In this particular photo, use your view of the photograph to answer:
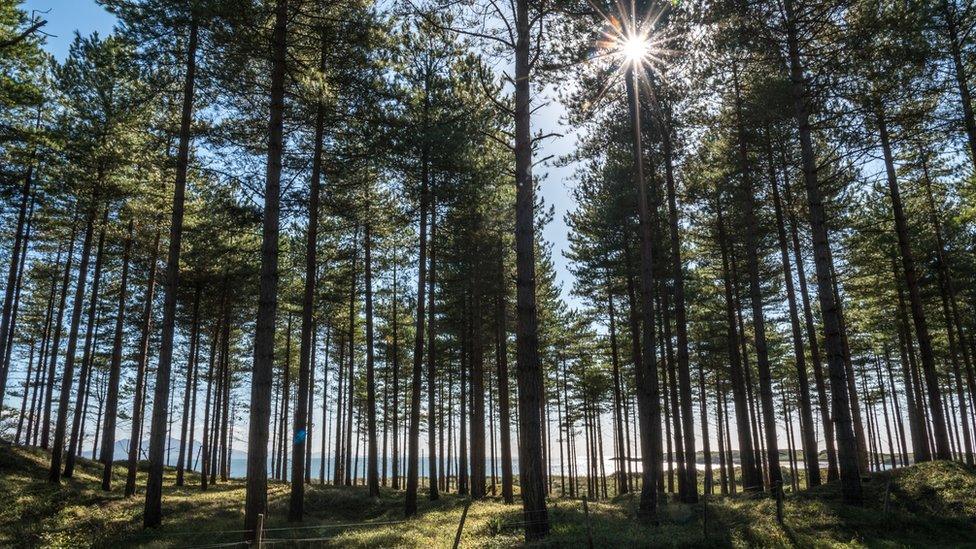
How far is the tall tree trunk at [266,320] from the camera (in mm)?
10719

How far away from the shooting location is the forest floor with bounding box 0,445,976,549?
10.2 metres

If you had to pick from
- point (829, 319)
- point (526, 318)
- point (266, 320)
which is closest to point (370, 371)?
point (266, 320)

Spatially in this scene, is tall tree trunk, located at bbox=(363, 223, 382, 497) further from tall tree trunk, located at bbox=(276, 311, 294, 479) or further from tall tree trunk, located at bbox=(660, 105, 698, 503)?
tall tree trunk, located at bbox=(276, 311, 294, 479)

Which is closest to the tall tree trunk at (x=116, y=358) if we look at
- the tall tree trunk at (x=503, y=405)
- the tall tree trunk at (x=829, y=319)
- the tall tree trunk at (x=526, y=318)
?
the tall tree trunk at (x=503, y=405)

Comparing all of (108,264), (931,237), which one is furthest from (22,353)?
(931,237)

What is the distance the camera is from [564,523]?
12242 millimetres

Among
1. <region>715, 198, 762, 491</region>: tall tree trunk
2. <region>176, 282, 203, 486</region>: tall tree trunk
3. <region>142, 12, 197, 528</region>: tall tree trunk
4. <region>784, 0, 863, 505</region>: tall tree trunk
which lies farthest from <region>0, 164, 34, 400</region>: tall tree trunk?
<region>715, 198, 762, 491</region>: tall tree trunk

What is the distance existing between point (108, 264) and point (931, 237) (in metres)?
37.5

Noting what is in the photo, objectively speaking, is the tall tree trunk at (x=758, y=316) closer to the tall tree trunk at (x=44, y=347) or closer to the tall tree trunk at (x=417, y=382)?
the tall tree trunk at (x=417, y=382)

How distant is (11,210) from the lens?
21297 mm

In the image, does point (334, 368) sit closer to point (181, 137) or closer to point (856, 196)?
point (181, 137)

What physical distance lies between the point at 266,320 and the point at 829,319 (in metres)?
13.0

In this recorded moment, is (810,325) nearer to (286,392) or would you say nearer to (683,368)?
(683,368)

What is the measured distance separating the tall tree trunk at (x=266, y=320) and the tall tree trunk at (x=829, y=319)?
1235 cm
